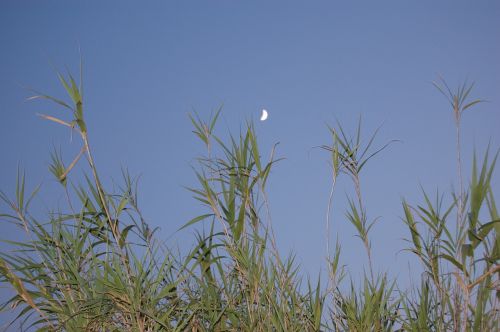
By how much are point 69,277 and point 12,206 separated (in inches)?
25.1

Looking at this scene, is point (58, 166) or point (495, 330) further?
point (58, 166)

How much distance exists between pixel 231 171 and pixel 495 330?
176 centimetres

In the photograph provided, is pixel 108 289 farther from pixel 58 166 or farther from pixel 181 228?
pixel 58 166

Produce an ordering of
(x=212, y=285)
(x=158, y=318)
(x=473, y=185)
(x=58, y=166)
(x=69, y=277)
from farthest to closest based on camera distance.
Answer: (x=58, y=166) < (x=69, y=277) < (x=212, y=285) < (x=158, y=318) < (x=473, y=185)

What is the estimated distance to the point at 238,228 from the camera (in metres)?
3.97

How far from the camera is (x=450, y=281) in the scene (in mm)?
3742

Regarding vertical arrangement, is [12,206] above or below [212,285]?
above

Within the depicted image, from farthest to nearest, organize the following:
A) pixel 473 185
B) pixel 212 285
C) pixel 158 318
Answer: pixel 212 285 → pixel 158 318 → pixel 473 185

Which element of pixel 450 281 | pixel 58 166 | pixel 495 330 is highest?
pixel 58 166

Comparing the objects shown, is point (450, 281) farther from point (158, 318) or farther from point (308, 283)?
point (158, 318)

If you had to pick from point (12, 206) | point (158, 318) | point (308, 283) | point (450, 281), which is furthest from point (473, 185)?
point (12, 206)

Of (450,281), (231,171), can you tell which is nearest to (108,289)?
(231,171)

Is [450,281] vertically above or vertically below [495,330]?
above

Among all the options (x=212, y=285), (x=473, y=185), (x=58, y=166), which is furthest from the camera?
(x=58, y=166)
